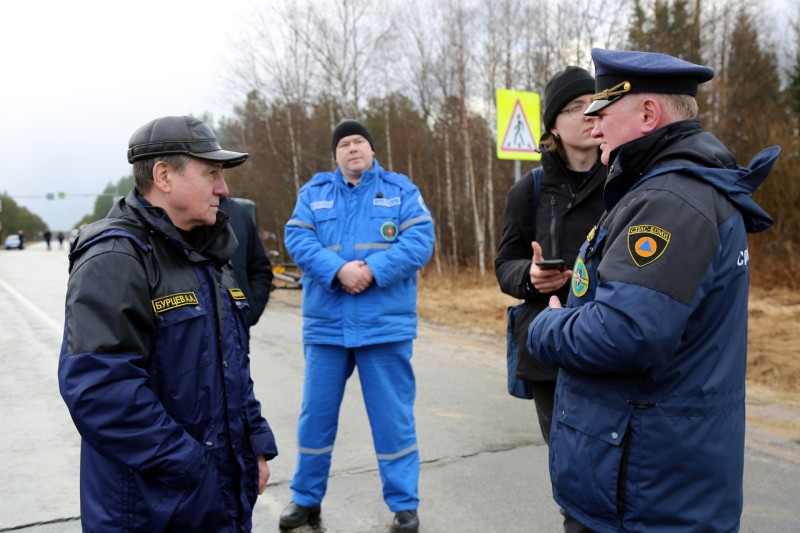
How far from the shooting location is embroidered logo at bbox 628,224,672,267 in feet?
5.82

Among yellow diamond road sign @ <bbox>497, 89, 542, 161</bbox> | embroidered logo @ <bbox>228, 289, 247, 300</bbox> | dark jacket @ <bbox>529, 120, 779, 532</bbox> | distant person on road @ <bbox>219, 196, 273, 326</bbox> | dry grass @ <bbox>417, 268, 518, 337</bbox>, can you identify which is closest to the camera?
dark jacket @ <bbox>529, 120, 779, 532</bbox>

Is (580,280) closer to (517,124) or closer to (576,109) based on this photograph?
(576,109)

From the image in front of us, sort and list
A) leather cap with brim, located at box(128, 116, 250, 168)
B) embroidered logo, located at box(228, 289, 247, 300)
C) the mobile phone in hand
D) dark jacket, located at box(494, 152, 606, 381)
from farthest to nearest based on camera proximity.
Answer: dark jacket, located at box(494, 152, 606, 381), the mobile phone in hand, embroidered logo, located at box(228, 289, 247, 300), leather cap with brim, located at box(128, 116, 250, 168)

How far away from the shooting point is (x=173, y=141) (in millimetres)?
2176

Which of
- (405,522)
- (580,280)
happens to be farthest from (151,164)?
(405,522)

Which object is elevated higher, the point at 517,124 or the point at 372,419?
the point at 517,124

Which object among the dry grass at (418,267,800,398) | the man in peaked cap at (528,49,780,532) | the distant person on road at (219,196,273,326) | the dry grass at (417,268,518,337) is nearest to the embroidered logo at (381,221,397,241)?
the distant person on road at (219,196,273,326)

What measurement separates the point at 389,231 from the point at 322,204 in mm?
431

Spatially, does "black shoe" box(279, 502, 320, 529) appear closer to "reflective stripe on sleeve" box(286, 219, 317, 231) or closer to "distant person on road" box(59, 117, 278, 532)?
"distant person on road" box(59, 117, 278, 532)

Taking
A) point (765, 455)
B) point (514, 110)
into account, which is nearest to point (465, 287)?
point (514, 110)

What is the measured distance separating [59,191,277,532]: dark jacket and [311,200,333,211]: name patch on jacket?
5.40ft

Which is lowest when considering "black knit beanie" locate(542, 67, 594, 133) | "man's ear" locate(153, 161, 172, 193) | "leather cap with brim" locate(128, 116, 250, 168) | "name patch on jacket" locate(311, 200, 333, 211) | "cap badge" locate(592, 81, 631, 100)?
"name patch on jacket" locate(311, 200, 333, 211)

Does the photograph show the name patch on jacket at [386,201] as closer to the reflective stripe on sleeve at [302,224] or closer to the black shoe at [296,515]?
the reflective stripe on sleeve at [302,224]

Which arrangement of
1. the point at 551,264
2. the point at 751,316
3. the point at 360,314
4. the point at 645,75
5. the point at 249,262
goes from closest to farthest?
1. the point at 645,75
2. the point at 551,264
3. the point at 360,314
4. the point at 249,262
5. the point at 751,316
